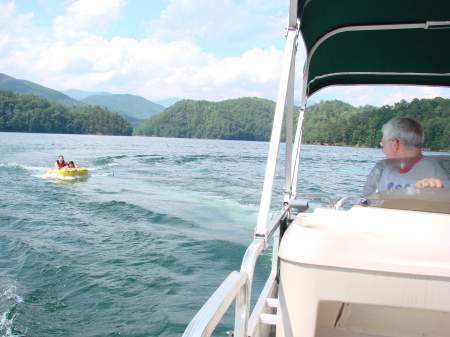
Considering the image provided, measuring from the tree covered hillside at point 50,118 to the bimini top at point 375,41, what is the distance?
103372 mm

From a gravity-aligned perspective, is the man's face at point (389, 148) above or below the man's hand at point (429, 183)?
above


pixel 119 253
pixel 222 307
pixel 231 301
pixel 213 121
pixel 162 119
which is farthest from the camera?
pixel 162 119

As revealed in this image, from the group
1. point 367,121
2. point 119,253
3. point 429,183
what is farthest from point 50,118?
point 429,183

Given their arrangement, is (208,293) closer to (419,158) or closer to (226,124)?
(419,158)

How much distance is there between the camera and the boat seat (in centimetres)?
123

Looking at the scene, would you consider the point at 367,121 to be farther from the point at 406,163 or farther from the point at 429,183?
the point at 429,183

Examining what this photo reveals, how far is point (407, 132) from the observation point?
2039mm

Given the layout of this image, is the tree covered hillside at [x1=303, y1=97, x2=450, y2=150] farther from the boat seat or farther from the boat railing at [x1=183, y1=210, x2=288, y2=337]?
the boat railing at [x1=183, y1=210, x2=288, y2=337]

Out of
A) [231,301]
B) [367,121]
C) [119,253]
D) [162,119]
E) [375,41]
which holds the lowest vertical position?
[119,253]

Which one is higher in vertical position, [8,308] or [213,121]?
[213,121]

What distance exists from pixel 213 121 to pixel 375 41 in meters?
98.7

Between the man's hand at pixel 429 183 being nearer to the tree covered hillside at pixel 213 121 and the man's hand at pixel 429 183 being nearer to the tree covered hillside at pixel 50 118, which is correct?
the tree covered hillside at pixel 213 121

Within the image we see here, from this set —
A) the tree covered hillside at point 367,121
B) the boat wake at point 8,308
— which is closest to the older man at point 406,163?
the tree covered hillside at point 367,121

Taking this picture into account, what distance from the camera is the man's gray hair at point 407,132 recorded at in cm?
203
